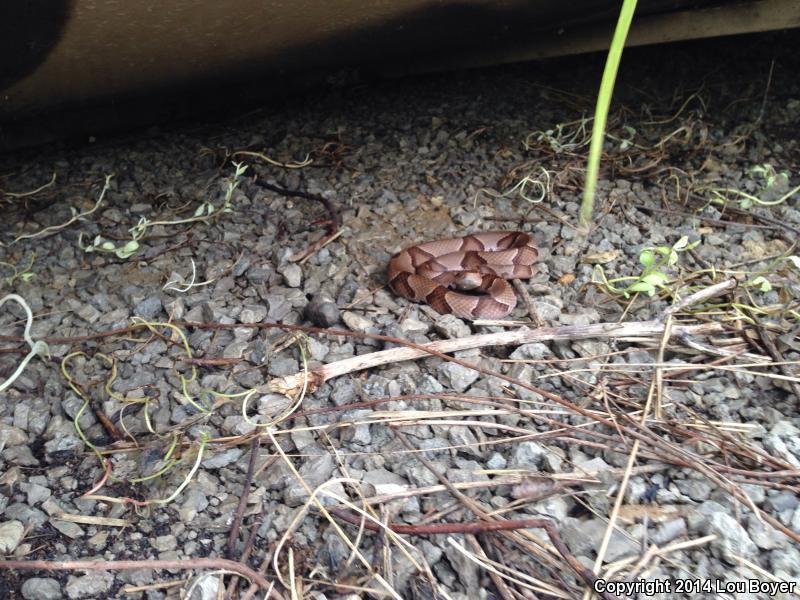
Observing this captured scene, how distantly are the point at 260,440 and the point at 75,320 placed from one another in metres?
0.95

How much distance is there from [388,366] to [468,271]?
78cm

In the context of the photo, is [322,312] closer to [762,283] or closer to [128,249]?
[128,249]

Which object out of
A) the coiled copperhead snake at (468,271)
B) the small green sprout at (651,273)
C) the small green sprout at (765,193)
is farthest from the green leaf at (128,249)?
the small green sprout at (765,193)

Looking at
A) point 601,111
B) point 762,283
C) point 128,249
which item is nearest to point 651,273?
point 762,283

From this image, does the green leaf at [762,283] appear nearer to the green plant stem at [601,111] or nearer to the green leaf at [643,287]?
the green leaf at [643,287]

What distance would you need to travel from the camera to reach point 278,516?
1.61m

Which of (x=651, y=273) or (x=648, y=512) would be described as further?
(x=651, y=273)

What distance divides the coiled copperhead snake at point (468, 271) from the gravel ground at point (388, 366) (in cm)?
8

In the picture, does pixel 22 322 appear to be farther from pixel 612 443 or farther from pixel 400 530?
pixel 612 443

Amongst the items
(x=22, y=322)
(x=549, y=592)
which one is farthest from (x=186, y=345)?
(x=549, y=592)

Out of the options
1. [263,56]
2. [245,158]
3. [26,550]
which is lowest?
[26,550]

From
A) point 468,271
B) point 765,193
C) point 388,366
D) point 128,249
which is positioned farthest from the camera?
point 765,193

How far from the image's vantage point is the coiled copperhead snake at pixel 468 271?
2445 mm

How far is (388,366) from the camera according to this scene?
2094 mm
